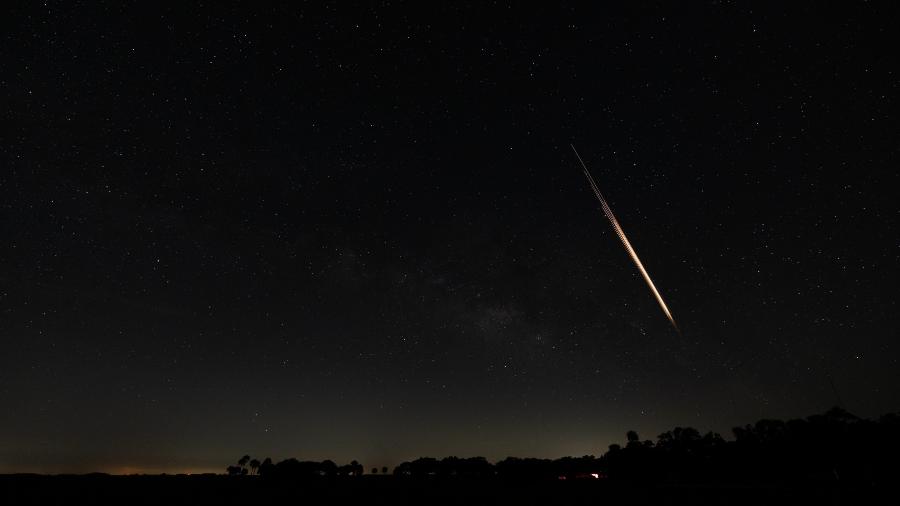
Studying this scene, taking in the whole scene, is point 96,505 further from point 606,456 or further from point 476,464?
point 476,464

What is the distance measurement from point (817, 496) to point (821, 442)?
158 ft

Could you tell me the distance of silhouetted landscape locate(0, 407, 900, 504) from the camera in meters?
48.7

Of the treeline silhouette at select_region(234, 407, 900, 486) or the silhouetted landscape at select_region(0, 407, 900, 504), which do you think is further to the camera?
the treeline silhouette at select_region(234, 407, 900, 486)

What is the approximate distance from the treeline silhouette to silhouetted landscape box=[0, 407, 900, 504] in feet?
0.66

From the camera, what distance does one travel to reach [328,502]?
1873 inches

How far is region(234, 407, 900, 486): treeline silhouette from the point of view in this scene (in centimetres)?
6962

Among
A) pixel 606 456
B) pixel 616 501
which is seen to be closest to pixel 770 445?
pixel 606 456

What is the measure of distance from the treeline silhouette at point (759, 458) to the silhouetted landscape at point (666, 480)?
20cm

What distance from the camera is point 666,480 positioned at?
262 ft

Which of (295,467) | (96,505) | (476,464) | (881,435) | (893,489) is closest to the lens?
(893,489)

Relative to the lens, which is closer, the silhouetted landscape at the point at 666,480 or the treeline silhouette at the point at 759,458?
the silhouetted landscape at the point at 666,480

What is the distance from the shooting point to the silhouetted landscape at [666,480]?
160 feet

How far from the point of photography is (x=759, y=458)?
8412 centimetres

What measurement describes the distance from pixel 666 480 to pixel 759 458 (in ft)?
57.0
